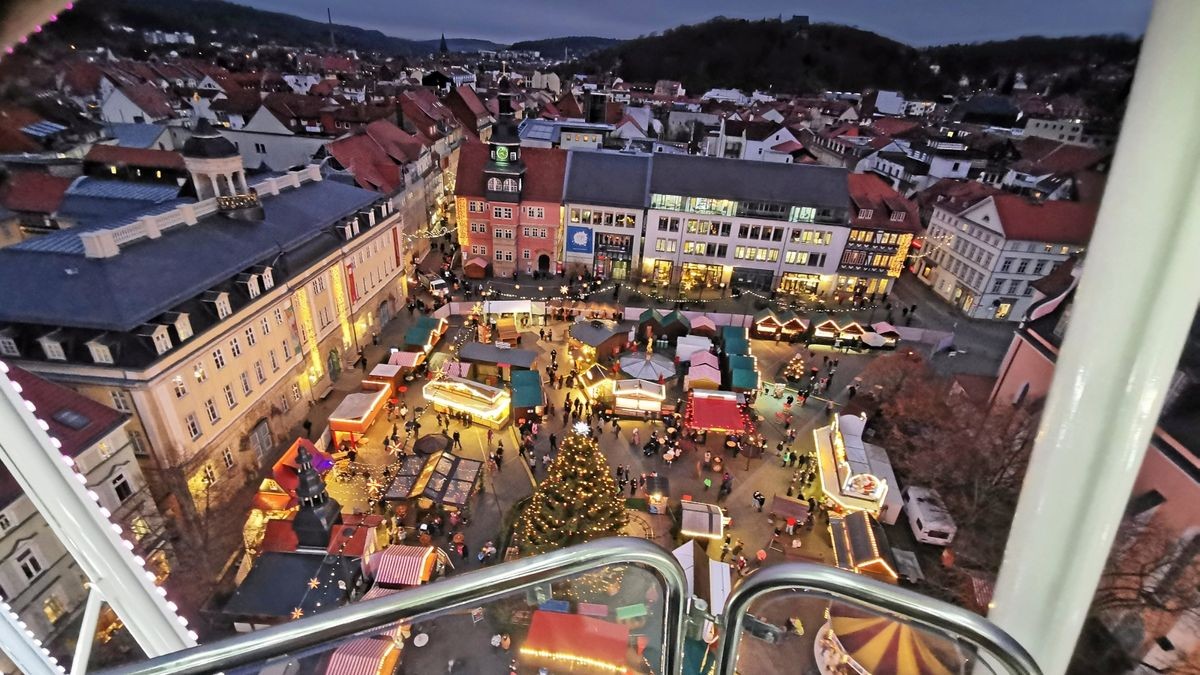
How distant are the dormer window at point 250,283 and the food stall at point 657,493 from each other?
6.39m

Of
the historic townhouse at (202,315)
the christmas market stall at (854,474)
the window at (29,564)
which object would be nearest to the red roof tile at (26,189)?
the historic townhouse at (202,315)

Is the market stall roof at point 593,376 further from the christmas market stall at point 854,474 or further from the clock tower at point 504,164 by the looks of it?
the clock tower at point 504,164

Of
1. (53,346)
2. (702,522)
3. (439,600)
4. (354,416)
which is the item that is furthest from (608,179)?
(439,600)

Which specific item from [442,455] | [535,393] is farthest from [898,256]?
[442,455]

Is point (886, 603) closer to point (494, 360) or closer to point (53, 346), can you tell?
point (53, 346)

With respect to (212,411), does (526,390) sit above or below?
below

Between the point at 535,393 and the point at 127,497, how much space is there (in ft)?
18.0

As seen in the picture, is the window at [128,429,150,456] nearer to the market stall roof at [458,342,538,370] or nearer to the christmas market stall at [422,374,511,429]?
the christmas market stall at [422,374,511,429]

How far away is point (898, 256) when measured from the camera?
14.7 metres

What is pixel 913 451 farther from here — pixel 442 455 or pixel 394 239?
pixel 394 239

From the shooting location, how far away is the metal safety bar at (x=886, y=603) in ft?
3.37

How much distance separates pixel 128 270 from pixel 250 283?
1422 mm

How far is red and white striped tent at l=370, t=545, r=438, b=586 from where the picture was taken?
5836 mm

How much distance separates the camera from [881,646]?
1386mm
